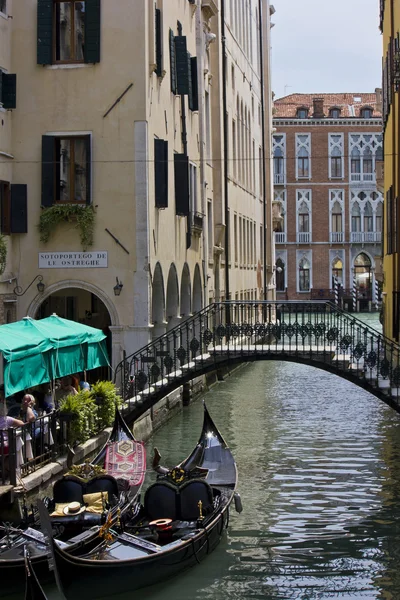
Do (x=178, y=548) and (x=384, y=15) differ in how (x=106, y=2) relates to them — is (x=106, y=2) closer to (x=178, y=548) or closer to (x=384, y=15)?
(x=384, y=15)

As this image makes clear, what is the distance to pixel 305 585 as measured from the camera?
37.7 feet

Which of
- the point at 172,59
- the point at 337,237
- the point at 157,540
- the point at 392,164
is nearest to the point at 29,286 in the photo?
the point at 172,59

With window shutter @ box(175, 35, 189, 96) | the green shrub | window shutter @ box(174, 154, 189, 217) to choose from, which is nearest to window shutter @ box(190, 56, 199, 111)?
window shutter @ box(175, 35, 189, 96)

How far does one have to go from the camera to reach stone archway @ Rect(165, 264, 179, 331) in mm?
23805

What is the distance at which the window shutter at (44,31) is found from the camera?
20266mm

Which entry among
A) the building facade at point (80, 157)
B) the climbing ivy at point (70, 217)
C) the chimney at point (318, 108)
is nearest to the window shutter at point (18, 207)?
the building facade at point (80, 157)

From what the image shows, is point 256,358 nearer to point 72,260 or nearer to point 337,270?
point 72,260

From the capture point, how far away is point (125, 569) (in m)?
10.9

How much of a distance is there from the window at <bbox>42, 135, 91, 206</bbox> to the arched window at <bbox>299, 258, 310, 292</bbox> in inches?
1921

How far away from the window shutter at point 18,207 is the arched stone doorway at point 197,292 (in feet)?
24.5

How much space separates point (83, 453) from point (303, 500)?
3.06 m

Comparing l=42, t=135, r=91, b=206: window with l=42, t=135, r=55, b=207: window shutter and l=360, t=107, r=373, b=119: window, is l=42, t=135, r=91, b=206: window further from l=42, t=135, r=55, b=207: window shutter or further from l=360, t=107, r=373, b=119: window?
l=360, t=107, r=373, b=119: window

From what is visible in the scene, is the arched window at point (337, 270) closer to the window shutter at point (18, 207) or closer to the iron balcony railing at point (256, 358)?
the iron balcony railing at point (256, 358)

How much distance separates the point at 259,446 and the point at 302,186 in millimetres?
50423
